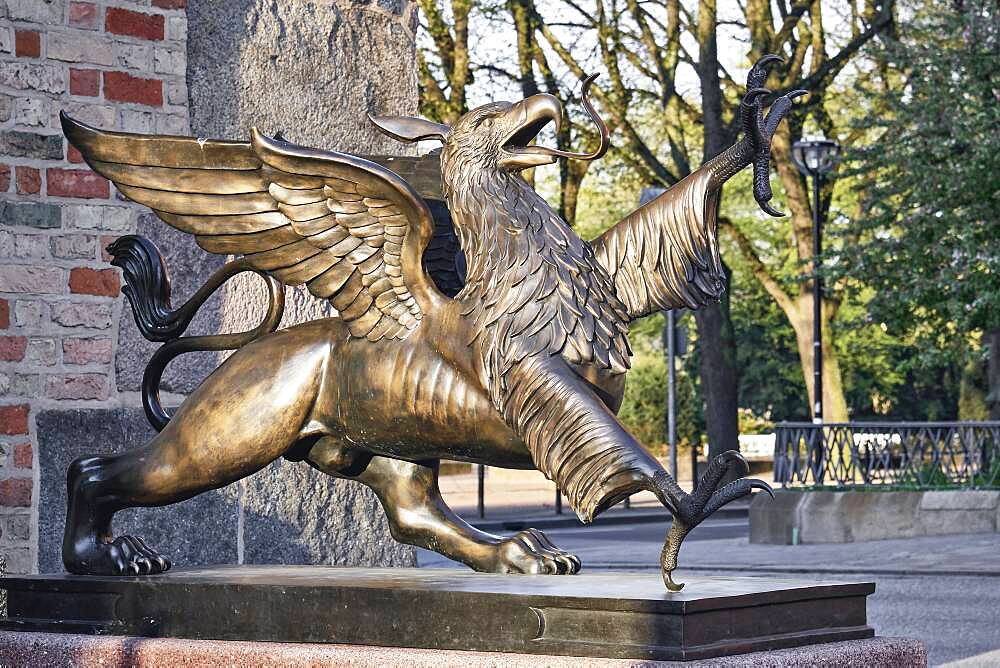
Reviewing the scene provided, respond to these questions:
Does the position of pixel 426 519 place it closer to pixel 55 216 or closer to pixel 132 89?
pixel 55 216

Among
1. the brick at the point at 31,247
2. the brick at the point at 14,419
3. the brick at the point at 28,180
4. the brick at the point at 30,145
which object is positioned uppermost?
the brick at the point at 30,145

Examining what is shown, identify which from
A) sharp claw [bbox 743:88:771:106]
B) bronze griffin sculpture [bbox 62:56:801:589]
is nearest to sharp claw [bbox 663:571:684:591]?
bronze griffin sculpture [bbox 62:56:801:589]

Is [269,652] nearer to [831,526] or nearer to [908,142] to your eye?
[831,526]

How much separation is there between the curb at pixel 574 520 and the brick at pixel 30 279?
12.5m

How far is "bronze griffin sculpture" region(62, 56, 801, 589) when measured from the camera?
364 centimetres

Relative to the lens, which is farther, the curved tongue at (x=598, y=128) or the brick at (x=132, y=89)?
the brick at (x=132, y=89)

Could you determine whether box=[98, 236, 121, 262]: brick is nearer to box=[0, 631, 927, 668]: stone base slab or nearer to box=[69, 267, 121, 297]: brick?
box=[69, 267, 121, 297]: brick

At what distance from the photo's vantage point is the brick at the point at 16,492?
559cm

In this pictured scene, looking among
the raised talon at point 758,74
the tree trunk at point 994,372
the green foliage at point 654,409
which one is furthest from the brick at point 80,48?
the green foliage at point 654,409

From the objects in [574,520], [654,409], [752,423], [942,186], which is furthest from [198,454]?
[752,423]

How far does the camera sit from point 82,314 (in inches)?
225

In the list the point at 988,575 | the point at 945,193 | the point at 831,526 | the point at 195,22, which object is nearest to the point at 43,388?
the point at 195,22

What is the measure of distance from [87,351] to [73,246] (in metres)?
0.39

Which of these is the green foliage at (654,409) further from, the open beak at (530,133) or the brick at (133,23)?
the open beak at (530,133)
